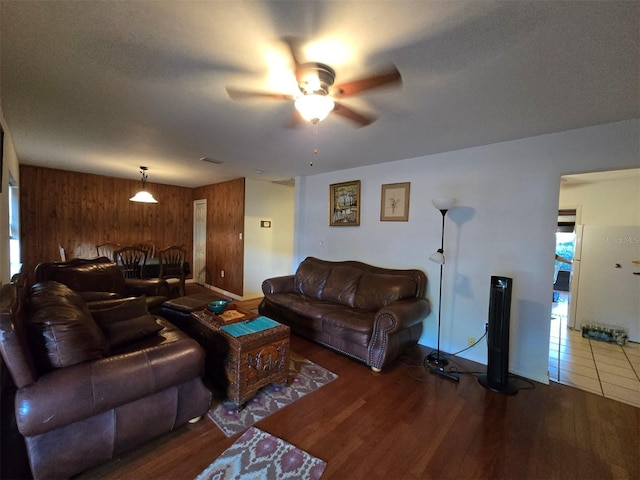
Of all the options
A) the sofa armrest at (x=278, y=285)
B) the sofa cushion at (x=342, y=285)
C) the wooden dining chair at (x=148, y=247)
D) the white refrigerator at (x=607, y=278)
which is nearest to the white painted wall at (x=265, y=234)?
the sofa armrest at (x=278, y=285)

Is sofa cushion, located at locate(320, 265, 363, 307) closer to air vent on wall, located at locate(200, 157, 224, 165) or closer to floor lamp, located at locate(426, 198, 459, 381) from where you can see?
floor lamp, located at locate(426, 198, 459, 381)

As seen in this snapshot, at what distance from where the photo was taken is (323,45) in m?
1.36

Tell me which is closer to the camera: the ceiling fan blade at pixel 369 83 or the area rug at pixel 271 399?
the ceiling fan blade at pixel 369 83

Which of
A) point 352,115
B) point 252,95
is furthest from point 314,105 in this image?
point 352,115

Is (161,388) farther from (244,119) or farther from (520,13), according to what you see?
(520,13)

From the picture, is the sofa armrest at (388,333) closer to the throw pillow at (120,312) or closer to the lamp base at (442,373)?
the lamp base at (442,373)

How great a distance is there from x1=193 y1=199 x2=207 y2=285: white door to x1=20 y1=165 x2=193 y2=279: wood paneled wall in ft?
1.15

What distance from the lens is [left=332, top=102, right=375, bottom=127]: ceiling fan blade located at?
205cm

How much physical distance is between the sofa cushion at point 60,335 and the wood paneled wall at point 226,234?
3.65m

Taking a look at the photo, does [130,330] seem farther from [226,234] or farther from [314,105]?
[226,234]

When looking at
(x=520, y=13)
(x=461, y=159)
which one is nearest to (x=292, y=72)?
(x=520, y=13)

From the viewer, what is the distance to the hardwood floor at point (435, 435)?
59.4 inches

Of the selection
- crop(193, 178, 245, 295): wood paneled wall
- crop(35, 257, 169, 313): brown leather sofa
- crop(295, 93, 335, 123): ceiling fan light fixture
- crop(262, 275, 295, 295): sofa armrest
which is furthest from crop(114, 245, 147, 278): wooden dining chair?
crop(295, 93, 335, 123): ceiling fan light fixture

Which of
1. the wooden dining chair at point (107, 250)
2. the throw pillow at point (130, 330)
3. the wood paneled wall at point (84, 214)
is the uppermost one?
the wood paneled wall at point (84, 214)
